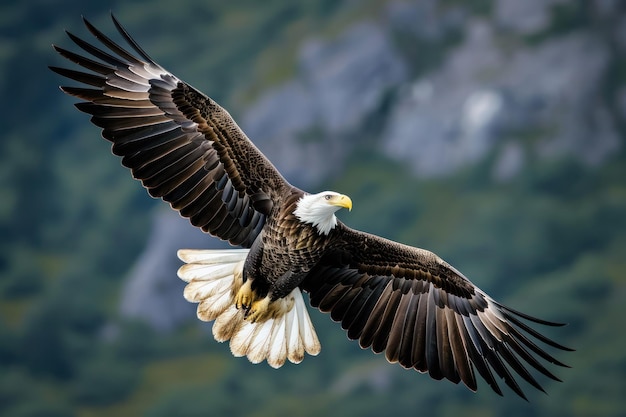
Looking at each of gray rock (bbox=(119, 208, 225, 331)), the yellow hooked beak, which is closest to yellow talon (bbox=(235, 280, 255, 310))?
the yellow hooked beak

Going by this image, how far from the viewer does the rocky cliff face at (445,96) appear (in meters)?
46.0

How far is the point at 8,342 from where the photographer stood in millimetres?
44625

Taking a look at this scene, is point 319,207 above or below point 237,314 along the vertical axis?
above

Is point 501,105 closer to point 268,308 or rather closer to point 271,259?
point 268,308

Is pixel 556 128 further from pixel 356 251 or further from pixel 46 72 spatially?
pixel 356 251

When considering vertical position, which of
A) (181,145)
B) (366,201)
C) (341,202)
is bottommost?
(341,202)

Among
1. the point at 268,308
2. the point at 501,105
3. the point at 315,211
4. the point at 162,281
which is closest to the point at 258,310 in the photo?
the point at 268,308

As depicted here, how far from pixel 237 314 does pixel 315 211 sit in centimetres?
133

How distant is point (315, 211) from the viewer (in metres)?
8.85

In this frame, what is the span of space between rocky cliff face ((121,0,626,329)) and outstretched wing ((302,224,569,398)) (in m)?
34.7

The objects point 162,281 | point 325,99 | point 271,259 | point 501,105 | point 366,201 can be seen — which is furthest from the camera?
point 325,99

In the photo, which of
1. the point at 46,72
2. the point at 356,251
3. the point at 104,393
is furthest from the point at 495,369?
the point at 46,72

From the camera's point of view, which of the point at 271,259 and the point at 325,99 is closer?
the point at 271,259

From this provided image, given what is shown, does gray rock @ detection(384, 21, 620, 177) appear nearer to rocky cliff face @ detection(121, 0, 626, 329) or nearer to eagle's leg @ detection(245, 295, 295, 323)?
rocky cliff face @ detection(121, 0, 626, 329)
